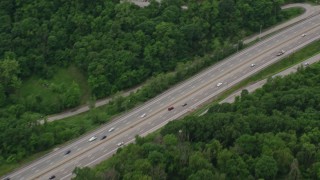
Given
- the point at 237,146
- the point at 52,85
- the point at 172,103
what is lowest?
the point at 172,103

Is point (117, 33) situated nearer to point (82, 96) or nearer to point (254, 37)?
point (82, 96)

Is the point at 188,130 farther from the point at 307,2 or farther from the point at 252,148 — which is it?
the point at 307,2

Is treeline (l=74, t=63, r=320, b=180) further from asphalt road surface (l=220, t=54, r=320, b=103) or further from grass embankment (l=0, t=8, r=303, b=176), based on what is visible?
grass embankment (l=0, t=8, r=303, b=176)

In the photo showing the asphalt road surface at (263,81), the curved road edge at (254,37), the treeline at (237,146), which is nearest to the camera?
the treeline at (237,146)

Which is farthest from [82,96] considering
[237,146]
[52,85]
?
[237,146]

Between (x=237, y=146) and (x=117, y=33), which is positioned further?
(x=117, y=33)

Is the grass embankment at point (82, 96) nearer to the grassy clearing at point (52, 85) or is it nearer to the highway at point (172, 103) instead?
the grassy clearing at point (52, 85)

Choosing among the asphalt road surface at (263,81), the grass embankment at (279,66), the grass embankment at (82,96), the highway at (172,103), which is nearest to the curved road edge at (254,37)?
the grass embankment at (82,96)
